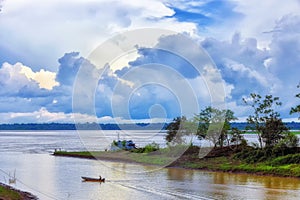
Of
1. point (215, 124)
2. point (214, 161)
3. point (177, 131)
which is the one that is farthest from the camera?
point (177, 131)

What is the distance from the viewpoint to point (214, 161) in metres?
60.0

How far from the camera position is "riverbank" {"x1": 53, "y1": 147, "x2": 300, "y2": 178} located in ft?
165

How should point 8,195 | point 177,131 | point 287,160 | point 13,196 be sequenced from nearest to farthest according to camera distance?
point 8,195 < point 13,196 < point 287,160 < point 177,131

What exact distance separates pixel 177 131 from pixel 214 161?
1236 centimetres

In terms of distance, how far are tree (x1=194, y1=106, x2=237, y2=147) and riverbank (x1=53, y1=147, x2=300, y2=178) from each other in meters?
2.25

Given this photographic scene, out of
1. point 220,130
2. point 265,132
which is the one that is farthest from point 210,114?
point 265,132

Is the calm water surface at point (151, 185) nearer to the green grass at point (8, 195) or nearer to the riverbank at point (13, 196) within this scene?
the riverbank at point (13, 196)

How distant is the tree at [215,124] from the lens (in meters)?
65.5

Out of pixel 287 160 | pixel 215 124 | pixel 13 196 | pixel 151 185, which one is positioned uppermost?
pixel 215 124

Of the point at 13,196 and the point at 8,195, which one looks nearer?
the point at 8,195

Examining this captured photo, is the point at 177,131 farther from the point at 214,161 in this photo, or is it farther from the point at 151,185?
the point at 151,185

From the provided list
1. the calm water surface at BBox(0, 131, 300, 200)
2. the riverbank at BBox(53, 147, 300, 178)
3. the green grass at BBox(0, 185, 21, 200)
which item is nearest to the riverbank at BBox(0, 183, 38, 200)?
the green grass at BBox(0, 185, 21, 200)

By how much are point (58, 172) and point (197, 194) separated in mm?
23694

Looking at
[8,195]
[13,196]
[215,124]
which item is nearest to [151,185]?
[13,196]
